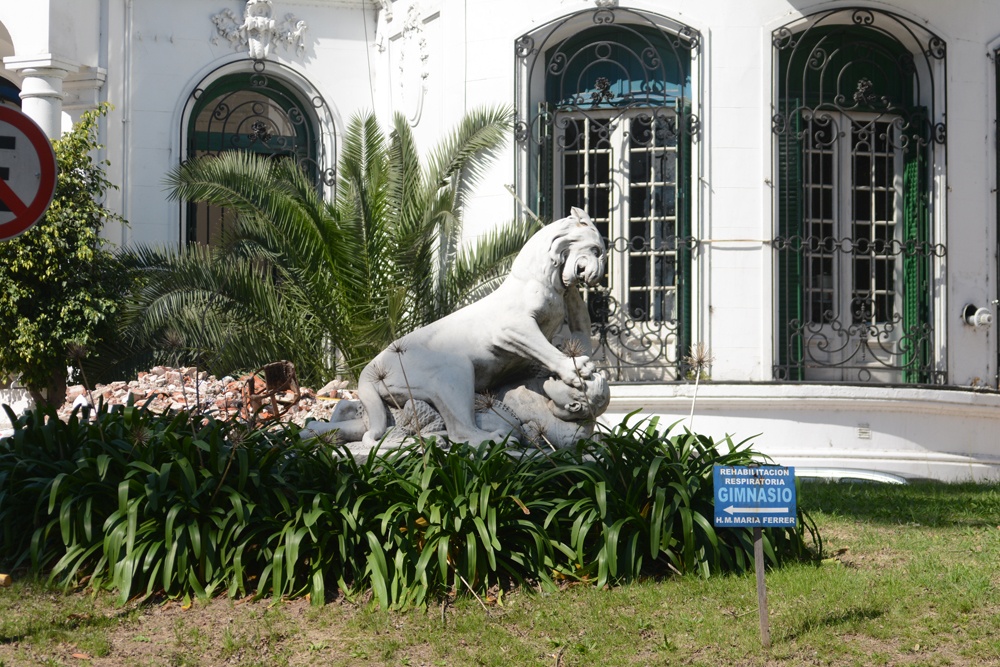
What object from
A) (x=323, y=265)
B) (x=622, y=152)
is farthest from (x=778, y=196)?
(x=323, y=265)

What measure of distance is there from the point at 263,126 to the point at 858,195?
6.91 meters

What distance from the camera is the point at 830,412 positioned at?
13.0m

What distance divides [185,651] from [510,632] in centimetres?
146

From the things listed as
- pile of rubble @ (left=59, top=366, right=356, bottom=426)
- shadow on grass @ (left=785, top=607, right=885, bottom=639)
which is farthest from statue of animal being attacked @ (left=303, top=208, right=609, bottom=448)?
pile of rubble @ (left=59, top=366, right=356, bottom=426)

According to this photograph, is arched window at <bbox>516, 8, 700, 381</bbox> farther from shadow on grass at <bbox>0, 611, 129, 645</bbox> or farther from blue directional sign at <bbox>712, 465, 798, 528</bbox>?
shadow on grass at <bbox>0, 611, 129, 645</bbox>

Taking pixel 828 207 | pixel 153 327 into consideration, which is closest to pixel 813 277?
pixel 828 207

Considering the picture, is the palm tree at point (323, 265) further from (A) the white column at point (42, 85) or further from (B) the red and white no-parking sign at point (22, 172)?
(B) the red and white no-parking sign at point (22, 172)

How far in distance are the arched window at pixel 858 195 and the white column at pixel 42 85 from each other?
7608 mm

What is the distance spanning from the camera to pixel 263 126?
16297 millimetres

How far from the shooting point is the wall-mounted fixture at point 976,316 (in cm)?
1343

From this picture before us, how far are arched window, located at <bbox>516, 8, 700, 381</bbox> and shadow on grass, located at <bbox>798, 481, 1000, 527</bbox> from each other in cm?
285

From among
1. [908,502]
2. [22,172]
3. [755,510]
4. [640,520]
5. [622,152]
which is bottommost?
[908,502]

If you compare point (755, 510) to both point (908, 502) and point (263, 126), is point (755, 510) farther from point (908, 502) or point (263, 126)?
point (263, 126)

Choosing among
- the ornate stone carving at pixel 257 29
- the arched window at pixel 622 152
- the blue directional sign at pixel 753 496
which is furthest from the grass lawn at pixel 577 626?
the ornate stone carving at pixel 257 29
